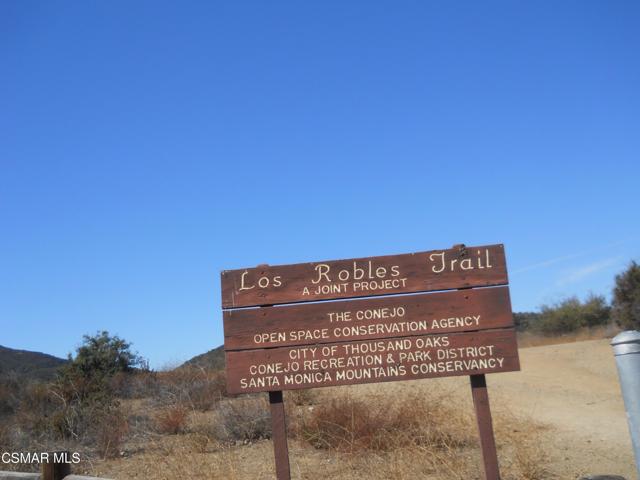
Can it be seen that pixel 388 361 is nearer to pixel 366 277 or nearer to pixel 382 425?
pixel 366 277

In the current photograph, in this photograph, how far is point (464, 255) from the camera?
5.89m

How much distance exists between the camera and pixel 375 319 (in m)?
5.84

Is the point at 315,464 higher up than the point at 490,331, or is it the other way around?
the point at 490,331

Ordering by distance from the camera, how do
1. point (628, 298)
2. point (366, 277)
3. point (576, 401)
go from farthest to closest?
point (628, 298)
point (576, 401)
point (366, 277)

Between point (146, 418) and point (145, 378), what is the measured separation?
497 cm

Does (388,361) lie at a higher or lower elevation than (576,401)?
higher

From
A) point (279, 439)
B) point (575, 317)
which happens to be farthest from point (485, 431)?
point (575, 317)

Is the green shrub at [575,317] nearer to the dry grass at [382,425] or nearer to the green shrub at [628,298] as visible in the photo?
the green shrub at [628,298]

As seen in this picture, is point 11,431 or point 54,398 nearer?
point 11,431

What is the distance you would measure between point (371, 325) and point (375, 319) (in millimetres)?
72

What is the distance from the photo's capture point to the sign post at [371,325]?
18.8 feet

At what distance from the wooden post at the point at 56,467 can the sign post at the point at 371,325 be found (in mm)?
1703

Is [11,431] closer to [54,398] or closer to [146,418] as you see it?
[146,418]

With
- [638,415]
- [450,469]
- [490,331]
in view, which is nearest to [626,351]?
[638,415]
